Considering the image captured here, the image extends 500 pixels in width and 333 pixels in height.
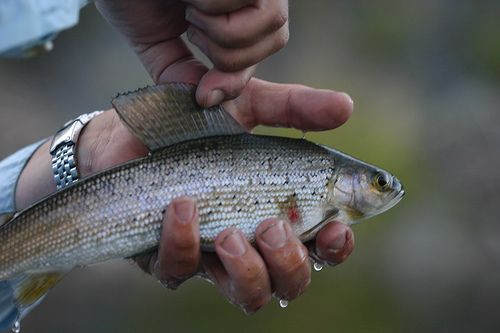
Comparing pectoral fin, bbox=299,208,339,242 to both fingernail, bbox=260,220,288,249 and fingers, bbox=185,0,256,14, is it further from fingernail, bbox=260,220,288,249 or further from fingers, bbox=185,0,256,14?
fingers, bbox=185,0,256,14

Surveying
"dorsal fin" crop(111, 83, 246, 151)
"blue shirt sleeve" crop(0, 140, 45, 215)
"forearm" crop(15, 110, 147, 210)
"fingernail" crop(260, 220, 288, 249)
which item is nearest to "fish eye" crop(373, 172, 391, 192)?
"fingernail" crop(260, 220, 288, 249)

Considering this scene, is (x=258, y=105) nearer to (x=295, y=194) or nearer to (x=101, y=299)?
(x=295, y=194)

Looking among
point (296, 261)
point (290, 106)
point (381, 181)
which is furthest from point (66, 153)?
point (381, 181)

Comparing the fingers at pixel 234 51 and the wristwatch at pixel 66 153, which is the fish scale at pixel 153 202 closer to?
the fingers at pixel 234 51

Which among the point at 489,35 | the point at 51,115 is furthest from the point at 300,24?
the point at 51,115

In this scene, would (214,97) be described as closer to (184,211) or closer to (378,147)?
(184,211)

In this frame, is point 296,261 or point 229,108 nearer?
point 296,261
